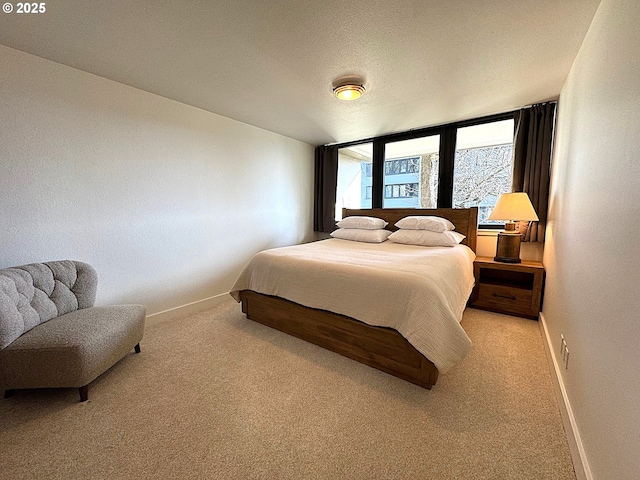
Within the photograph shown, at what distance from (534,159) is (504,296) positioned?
1505 mm

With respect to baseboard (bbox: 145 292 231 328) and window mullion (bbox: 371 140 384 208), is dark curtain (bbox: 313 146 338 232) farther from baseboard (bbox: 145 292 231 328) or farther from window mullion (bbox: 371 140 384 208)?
baseboard (bbox: 145 292 231 328)

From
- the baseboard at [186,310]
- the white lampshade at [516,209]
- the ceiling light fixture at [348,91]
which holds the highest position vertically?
the ceiling light fixture at [348,91]

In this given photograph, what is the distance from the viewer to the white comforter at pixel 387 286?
1.63 metres

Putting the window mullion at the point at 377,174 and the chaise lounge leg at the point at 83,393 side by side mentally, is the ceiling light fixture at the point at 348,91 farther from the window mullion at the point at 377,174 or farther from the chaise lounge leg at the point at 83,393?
the chaise lounge leg at the point at 83,393

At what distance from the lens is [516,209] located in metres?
2.63

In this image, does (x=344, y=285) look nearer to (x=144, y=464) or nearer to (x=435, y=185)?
(x=144, y=464)

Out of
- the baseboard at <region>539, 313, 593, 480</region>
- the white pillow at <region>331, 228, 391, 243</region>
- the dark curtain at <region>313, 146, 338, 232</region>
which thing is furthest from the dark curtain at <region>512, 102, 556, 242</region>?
the dark curtain at <region>313, 146, 338, 232</region>

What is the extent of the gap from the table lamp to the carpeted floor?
111 centimetres

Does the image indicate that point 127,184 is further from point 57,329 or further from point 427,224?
point 427,224

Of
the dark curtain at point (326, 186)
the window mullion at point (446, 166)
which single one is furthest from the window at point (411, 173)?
the dark curtain at point (326, 186)

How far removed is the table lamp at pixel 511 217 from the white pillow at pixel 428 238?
0.41m

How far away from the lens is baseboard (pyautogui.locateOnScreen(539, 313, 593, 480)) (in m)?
1.09

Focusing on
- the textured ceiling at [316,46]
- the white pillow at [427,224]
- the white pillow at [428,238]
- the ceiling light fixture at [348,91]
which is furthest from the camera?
the white pillow at [427,224]

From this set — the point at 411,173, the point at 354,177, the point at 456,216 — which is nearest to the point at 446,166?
the point at 411,173
